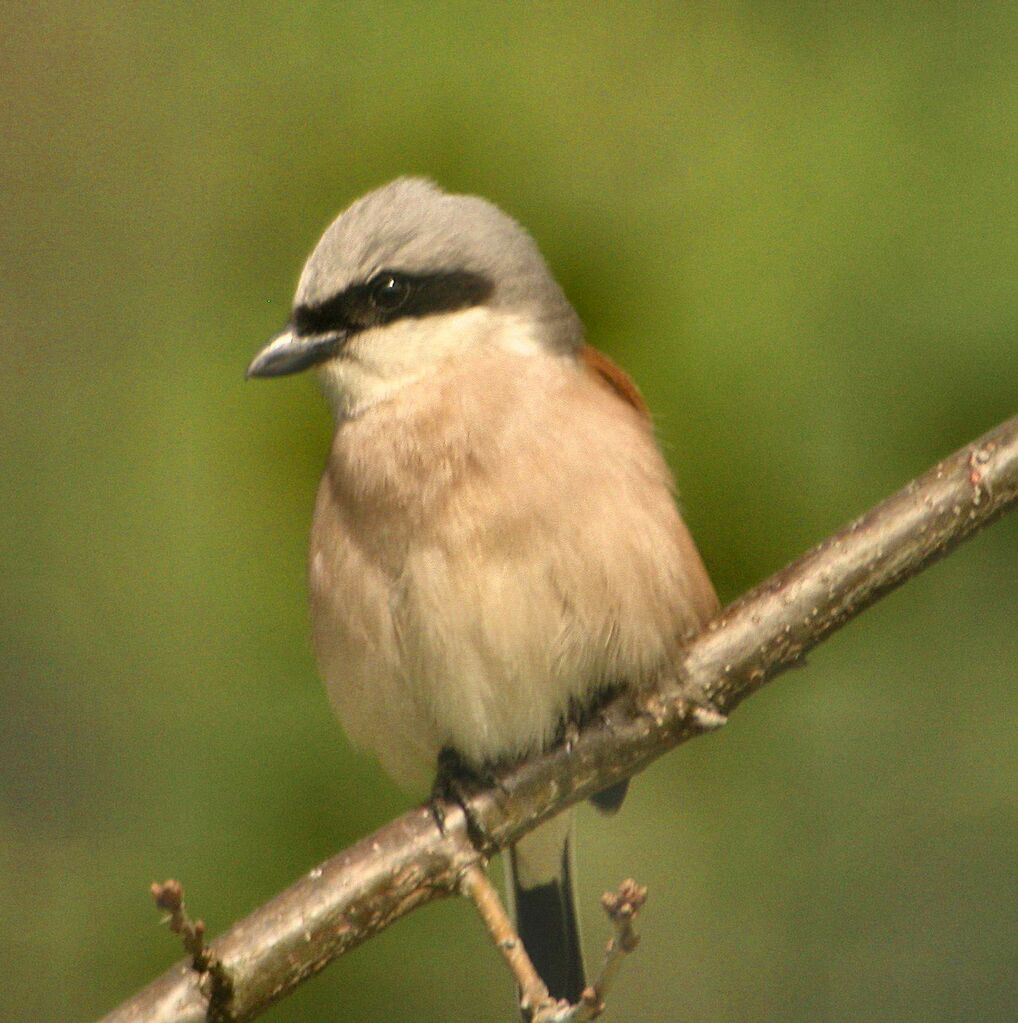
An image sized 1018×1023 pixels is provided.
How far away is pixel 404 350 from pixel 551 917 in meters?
1.31

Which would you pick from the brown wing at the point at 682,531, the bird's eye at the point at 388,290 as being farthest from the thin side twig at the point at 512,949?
the bird's eye at the point at 388,290

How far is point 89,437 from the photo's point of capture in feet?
12.9

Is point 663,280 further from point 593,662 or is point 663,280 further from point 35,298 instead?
point 35,298

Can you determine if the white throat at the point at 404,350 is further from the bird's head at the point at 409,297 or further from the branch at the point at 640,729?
the branch at the point at 640,729

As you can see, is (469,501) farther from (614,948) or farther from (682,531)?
(614,948)

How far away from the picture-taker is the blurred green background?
132 inches

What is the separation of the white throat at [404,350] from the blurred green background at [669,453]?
0.26 meters

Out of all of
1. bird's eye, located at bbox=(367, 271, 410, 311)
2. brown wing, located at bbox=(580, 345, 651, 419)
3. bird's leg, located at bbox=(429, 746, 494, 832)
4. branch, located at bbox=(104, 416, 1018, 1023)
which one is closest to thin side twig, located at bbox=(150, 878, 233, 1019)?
branch, located at bbox=(104, 416, 1018, 1023)

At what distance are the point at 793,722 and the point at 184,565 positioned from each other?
1.37m

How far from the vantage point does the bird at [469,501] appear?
296 cm

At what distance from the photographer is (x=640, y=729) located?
296 cm

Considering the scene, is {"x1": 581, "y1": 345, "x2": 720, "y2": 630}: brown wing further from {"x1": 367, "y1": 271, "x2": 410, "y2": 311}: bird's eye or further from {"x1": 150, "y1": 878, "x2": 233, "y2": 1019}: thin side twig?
{"x1": 150, "y1": 878, "x2": 233, "y2": 1019}: thin side twig

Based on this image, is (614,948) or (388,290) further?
(388,290)

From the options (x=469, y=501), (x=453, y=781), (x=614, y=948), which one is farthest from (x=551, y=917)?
(x=614, y=948)
